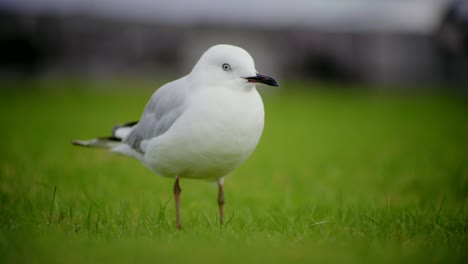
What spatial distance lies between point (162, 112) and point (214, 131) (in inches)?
22.5

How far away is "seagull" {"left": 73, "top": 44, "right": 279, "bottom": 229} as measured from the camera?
2.80 meters

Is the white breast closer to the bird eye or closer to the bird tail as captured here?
the bird eye

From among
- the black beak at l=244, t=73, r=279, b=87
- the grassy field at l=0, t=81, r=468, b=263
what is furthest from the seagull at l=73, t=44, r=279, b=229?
the grassy field at l=0, t=81, r=468, b=263

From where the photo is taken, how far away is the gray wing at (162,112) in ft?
10.0

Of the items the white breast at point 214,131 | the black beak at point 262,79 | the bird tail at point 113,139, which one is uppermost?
the black beak at point 262,79

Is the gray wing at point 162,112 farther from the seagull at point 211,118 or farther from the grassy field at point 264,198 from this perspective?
the grassy field at point 264,198

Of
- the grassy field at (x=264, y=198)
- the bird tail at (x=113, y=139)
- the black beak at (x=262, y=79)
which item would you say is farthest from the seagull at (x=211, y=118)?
the bird tail at (x=113, y=139)

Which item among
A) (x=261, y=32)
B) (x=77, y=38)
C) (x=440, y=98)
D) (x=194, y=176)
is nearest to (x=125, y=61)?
(x=77, y=38)

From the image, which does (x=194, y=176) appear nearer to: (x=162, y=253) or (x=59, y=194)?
(x=162, y=253)

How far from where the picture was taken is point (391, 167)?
575 centimetres

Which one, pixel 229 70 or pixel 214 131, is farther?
pixel 229 70

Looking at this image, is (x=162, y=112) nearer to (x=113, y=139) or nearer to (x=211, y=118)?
(x=211, y=118)

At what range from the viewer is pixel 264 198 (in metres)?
4.33

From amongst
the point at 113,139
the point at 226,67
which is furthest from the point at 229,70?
the point at 113,139
